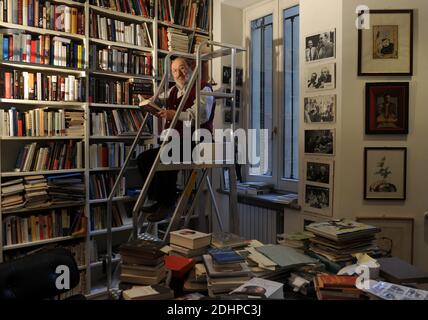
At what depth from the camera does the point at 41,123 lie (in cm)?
272

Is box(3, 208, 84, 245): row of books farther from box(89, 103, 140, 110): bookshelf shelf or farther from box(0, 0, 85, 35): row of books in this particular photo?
box(0, 0, 85, 35): row of books

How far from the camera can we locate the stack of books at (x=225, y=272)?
53.7 inches

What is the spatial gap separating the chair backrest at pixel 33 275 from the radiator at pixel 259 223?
1763 mm

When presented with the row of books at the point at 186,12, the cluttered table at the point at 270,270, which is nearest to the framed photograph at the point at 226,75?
the row of books at the point at 186,12

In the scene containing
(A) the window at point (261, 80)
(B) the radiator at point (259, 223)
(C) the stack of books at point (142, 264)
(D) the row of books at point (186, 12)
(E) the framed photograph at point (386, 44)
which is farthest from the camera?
(A) the window at point (261, 80)

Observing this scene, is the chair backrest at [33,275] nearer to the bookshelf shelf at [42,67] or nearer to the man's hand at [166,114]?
the man's hand at [166,114]

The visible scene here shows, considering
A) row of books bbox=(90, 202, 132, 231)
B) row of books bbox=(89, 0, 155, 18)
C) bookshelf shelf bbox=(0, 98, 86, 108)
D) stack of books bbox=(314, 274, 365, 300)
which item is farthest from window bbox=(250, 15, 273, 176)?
stack of books bbox=(314, 274, 365, 300)

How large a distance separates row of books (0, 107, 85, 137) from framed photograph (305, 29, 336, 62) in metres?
1.84

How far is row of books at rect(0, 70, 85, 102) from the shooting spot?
2.61 meters

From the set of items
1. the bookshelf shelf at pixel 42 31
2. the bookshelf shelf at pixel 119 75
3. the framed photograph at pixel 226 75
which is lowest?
the bookshelf shelf at pixel 119 75

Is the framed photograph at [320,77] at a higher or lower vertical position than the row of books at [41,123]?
higher

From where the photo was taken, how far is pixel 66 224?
288 centimetres

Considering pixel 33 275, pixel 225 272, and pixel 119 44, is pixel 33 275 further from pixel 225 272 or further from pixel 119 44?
pixel 119 44
